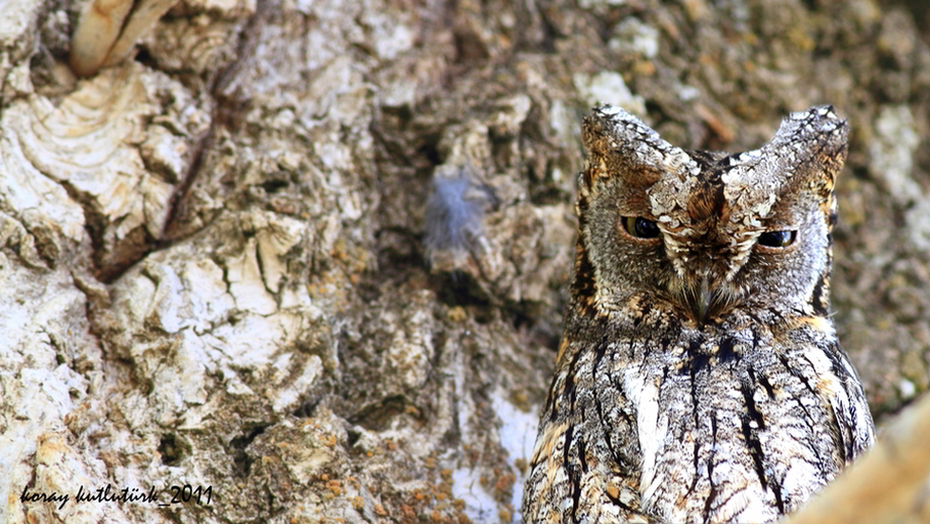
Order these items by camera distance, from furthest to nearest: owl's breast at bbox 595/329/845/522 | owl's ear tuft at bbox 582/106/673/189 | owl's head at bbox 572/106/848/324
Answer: owl's ear tuft at bbox 582/106/673/189 → owl's head at bbox 572/106/848/324 → owl's breast at bbox 595/329/845/522

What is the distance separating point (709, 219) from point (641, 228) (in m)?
0.23

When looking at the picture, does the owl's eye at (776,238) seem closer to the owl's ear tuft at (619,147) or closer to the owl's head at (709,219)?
the owl's head at (709,219)

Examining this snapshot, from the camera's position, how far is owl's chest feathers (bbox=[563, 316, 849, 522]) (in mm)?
1999

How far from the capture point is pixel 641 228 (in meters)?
2.29

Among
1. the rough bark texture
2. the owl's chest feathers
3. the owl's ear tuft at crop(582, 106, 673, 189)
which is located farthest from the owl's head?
the rough bark texture

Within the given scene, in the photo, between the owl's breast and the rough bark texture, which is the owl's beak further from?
the rough bark texture

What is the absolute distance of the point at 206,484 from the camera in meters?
2.34

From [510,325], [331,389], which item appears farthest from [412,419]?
[510,325]

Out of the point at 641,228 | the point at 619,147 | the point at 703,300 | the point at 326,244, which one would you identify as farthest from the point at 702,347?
the point at 326,244

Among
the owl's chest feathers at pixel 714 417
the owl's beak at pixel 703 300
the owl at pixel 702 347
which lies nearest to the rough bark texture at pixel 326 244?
the owl at pixel 702 347

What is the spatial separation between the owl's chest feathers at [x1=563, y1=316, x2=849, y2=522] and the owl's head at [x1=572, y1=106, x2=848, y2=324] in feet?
0.40

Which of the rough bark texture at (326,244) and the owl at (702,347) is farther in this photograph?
the rough bark texture at (326,244)

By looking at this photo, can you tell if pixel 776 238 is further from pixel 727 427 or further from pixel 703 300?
pixel 727 427

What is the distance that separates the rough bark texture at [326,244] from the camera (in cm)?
239
